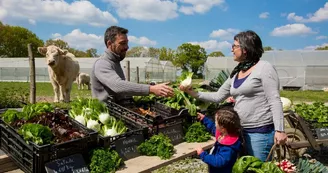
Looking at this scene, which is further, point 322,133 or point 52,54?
point 52,54

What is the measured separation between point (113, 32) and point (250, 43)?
1379mm

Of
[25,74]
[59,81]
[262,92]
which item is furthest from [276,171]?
[25,74]

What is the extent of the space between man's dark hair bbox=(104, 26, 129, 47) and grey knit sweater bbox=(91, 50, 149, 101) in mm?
136

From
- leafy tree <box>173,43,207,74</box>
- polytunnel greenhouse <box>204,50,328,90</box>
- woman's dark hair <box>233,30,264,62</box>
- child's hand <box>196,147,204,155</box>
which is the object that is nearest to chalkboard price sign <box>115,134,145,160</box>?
child's hand <box>196,147,204,155</box>

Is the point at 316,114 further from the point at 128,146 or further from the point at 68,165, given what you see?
the point at 68,165

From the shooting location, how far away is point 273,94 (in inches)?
117

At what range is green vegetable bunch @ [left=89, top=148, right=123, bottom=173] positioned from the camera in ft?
7.41

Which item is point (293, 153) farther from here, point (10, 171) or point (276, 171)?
point (10, 171)

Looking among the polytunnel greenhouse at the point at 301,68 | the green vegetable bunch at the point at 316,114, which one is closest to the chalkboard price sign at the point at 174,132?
the green vegetable bunch at the point at 316,114

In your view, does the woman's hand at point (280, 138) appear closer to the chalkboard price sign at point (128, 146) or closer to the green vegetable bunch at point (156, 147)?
the green vegetable bunch at point (156, 147)

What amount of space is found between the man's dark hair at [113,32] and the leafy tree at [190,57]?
64.3 metres

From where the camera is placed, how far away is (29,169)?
2.12 m

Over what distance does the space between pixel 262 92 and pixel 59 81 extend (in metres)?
9.46

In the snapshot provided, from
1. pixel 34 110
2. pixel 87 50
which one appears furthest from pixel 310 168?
pixel 87 50
